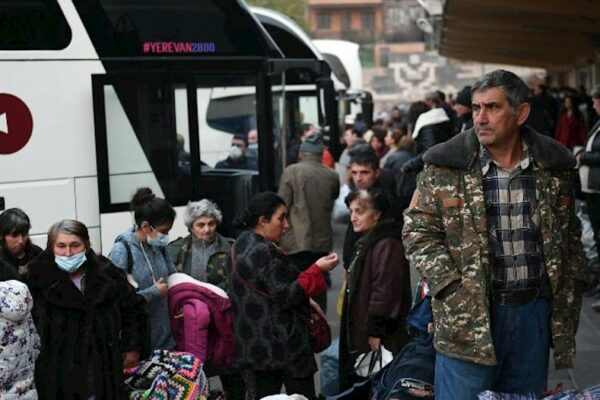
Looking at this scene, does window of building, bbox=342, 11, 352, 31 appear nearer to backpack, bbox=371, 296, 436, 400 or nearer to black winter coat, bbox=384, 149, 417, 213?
black winter coat, bbox=384, 149, 417, 213

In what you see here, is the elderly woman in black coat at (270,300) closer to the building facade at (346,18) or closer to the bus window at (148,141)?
the bus window at (148,141)

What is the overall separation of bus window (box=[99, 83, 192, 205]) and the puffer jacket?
4.27m

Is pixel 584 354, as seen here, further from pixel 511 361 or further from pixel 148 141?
pixel 511 361

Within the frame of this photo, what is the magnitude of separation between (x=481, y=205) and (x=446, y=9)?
52.0 feet

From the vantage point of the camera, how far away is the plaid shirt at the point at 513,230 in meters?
5.41

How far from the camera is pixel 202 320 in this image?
764 cm

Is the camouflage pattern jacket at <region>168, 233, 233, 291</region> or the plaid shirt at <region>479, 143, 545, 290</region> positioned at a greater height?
the plaid shirt at <region>479, 143, 545, 290</region>

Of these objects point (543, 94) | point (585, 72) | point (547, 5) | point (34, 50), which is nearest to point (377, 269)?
point (34, 50)

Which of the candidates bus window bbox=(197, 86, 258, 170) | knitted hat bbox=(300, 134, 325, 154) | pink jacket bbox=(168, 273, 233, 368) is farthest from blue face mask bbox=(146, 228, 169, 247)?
knitted hat bbox=(300, 134, 325, 154)

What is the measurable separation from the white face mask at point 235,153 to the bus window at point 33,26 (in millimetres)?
2118

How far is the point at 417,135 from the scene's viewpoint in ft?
41.0

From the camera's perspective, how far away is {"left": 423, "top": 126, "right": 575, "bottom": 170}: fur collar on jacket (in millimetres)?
5414

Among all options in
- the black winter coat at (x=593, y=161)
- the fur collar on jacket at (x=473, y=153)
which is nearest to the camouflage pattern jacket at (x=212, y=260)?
the fur collar on jacket at (x=473, y=153)

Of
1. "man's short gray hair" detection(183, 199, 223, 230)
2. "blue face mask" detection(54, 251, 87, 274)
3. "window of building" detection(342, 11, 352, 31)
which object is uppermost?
"window of building" detection(342, 11, 352, 31)
